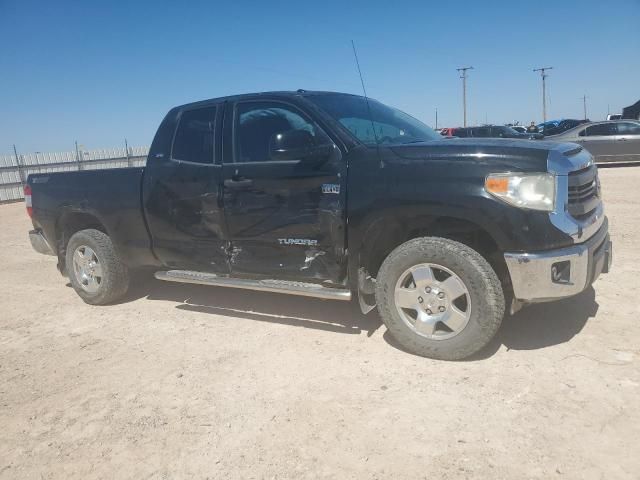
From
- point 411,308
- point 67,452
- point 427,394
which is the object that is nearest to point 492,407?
point 427,394

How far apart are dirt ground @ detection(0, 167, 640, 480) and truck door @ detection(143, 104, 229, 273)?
0.63m

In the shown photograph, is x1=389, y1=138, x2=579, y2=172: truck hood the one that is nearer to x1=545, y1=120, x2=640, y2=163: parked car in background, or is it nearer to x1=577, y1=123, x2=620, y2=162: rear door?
x1=545, y1=120, x2=640, y2=163: parked car in background

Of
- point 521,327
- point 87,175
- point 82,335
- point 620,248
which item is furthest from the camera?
point 620,248

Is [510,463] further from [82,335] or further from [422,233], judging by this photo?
[82,335]

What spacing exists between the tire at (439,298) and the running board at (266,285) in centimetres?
37

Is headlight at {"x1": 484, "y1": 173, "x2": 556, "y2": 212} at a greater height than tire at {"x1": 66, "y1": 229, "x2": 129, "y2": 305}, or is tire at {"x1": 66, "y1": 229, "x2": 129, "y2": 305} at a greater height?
headlight at {"x1": 484, "y1": 173, "x2": 556, "y2": 212}

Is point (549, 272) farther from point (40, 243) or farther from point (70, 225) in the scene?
point (40, 243)

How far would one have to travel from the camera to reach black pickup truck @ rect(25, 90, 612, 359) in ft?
10.3

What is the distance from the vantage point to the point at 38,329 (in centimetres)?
479

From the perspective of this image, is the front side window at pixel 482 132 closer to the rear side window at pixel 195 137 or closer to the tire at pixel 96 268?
the rear side window at pixel 195 137

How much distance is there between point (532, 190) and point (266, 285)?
2.15 metres

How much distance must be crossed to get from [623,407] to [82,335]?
422cm

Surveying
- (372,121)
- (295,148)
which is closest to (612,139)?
(372,121)

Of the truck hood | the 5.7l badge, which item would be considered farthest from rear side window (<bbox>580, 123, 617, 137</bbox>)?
the 5.7l badge
